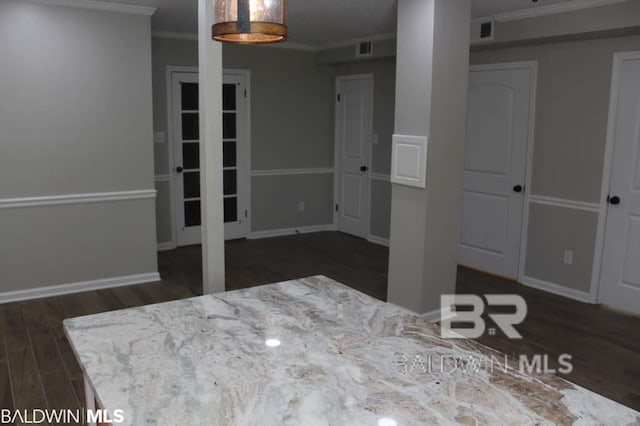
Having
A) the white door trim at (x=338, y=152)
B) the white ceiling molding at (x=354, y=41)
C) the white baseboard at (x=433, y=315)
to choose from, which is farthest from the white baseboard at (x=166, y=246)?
the white baseboard at (x=433, y=315)

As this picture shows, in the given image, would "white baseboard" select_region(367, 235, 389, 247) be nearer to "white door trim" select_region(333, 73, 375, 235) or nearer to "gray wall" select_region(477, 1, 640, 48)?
"white door trim" select_region(333, 73, 375, 235)

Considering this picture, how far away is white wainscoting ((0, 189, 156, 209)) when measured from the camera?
14.0 feet

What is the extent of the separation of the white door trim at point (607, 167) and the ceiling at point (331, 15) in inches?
27.8

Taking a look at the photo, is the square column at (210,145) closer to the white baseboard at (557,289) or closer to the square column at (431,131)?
the square column at (431,131)

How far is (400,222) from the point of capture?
12.9 ft

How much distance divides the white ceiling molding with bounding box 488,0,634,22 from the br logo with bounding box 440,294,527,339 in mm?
2346

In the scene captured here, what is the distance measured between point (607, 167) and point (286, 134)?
3.79 meters

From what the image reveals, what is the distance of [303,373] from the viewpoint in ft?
5.18

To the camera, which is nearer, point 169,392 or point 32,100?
point 169,392

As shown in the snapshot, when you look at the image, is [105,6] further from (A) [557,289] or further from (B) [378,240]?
(A) [557,289]

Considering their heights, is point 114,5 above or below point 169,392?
above

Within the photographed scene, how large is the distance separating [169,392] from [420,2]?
307 cm

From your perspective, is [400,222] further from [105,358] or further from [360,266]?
[105,358]

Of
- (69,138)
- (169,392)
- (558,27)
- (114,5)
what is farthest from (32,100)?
(558,27)
